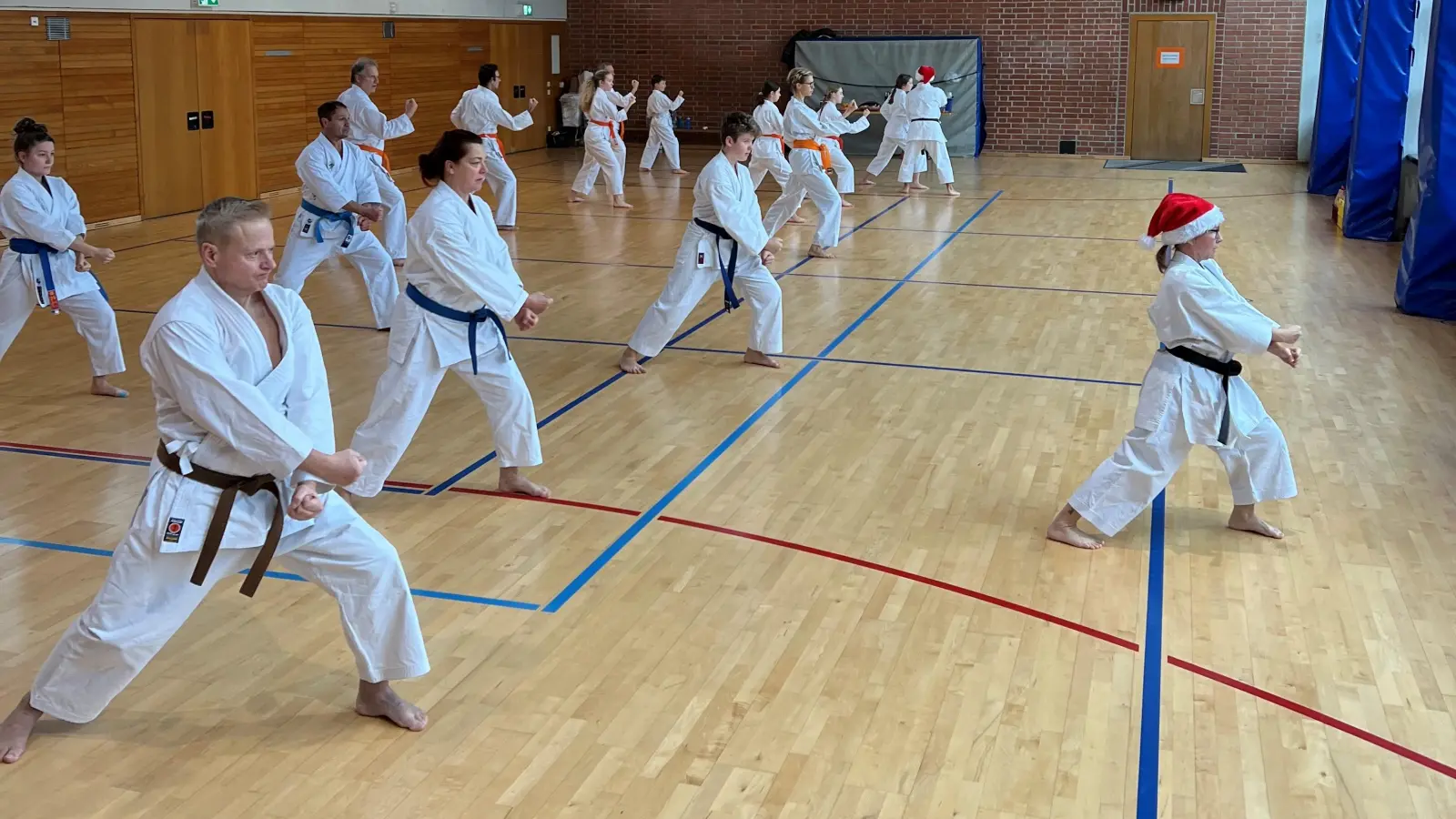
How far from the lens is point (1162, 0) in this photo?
20312mm

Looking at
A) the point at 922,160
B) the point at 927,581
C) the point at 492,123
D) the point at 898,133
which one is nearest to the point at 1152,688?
the point at 927,581

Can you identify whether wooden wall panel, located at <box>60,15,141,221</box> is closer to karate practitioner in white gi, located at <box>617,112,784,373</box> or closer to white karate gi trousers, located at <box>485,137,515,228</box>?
white karate gi trousers, located at <box>485,137,515,228</box>

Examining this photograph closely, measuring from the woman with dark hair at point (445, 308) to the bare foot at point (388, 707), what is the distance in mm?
1747

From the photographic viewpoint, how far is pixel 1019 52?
69.7ft

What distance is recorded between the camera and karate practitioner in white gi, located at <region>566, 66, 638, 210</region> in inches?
616

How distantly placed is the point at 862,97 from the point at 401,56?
23.1 ft

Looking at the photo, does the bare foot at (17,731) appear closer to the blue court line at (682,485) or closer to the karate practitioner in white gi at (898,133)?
the blue court line at (682,485)

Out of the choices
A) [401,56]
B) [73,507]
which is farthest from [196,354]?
[401,56]

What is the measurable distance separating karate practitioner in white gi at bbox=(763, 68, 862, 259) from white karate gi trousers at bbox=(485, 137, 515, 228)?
8.90 feet

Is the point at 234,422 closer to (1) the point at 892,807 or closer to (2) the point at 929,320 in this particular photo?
(1) the point at 892,807

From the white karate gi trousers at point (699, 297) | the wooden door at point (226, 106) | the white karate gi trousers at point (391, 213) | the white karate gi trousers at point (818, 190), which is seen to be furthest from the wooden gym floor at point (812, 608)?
the wooden door at point (226, 106)

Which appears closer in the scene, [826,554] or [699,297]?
[826,554]

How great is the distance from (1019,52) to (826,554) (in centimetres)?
1756

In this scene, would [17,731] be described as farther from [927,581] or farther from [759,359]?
[759,359]
